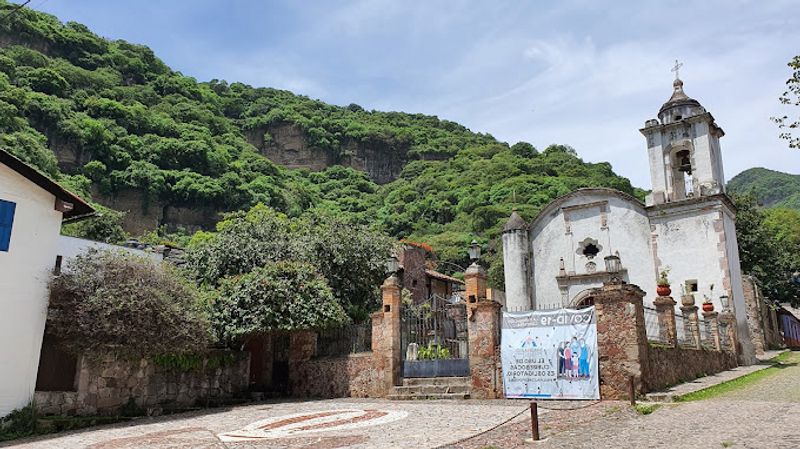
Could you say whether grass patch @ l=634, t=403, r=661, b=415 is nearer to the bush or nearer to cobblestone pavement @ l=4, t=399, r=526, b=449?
cobblestone pavement @ l=4, t=399, r=526, b=449

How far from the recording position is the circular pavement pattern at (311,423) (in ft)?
38.8

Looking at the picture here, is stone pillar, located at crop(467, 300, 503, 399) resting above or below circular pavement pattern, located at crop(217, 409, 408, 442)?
above

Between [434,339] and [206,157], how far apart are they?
67546 mm

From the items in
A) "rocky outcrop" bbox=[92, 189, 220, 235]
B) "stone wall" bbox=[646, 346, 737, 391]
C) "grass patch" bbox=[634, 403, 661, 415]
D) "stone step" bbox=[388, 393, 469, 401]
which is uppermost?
"rocky outcrop" bbox=[92, 189, 220, 235]

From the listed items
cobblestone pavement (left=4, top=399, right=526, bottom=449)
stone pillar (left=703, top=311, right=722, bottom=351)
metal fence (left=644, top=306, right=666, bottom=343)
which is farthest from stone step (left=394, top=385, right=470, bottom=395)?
stone pillar (left=703, top=311, right=722, bottom=351)

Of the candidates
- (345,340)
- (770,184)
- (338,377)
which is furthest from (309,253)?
(770,184)

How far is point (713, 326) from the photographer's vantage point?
21.8 metres

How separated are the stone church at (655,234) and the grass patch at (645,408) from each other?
43.5ft

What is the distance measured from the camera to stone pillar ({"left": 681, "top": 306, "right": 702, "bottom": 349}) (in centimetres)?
1919

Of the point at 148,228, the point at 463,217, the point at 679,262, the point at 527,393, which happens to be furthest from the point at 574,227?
the point at 148,228

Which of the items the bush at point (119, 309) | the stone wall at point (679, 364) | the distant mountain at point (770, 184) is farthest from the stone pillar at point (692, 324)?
the distant mountain at point (770, 184)

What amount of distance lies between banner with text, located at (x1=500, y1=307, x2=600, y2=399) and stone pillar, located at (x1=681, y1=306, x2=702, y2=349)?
717 centimetres

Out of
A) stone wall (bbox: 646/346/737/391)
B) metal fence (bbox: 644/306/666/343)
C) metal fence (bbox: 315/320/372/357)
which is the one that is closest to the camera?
stone wall (bbox: 646/346/737/391)

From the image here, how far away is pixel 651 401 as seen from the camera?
12.7 metres
